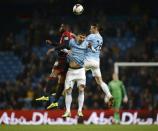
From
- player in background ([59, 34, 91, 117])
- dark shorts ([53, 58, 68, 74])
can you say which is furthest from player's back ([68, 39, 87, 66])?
dark shorts ([53, 58, 68, 74])

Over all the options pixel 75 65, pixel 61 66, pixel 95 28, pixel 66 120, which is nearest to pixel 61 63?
pixel 61 66

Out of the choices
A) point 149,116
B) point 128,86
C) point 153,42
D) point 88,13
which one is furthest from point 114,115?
point 88,13

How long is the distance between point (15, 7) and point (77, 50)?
591 inches

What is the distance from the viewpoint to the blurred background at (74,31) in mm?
26234

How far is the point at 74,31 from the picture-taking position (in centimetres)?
2959

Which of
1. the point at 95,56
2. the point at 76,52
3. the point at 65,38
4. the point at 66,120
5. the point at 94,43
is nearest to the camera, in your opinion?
the point at 65,38

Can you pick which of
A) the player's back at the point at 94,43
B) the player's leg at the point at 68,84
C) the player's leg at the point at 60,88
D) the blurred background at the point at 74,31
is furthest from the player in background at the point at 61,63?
the blurred background at the point at 74,31

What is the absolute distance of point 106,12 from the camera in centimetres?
3166

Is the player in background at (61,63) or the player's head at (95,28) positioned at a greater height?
the player's head at (95,28)

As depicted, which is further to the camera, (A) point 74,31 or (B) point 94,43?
(A) point 74,31

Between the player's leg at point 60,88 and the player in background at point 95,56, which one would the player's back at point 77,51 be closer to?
the player in background at point 95,56

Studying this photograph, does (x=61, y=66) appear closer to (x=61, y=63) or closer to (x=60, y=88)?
(x=61, y=63)

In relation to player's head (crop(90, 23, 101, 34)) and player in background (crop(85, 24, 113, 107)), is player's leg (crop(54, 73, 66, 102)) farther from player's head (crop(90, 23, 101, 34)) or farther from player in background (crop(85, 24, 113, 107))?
player's head (crop(90, 23, 101, 34))

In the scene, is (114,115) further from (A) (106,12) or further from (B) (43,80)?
(A) (106,12)
